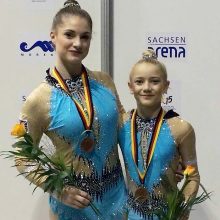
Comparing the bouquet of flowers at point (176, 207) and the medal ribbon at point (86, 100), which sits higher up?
the medal ribbon at point (86, 100)

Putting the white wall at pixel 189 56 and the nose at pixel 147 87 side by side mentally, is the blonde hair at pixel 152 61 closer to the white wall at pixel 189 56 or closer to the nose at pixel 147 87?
the nose at pixel 147 87

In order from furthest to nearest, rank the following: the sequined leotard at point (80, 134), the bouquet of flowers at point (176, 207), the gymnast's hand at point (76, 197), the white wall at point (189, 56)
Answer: the white wall at point (189, 56) < the sequined leotard at point (80, 134) < the gymnast's hand at point (76, 197) < the bouquet of flowers at point (176, 207)

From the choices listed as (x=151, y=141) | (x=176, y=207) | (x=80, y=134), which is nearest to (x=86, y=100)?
(x=80, y=134)

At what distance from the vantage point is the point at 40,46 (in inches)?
79.0

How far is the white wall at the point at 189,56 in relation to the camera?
1922 millimetres

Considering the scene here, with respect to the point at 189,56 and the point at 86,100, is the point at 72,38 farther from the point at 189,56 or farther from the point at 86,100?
the point at 189,56

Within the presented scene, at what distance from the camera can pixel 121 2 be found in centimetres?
194

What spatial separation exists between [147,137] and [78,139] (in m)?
0.22

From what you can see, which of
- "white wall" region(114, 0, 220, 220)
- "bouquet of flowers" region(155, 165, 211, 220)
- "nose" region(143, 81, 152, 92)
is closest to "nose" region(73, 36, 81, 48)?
"nose" region(143, 81, 152, 92)

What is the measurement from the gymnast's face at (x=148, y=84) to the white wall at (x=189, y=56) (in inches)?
22.4

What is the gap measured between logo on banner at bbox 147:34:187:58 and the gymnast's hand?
2.96 feet

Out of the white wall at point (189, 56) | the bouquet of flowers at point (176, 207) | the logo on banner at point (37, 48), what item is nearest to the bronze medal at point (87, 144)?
the bouquet of flowers at point (176, 207)

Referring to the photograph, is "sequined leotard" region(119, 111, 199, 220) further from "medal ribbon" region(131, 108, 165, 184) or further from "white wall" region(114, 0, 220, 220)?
"white wall" region(114, 0, 220, 220)

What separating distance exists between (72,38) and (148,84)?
0.28 m
